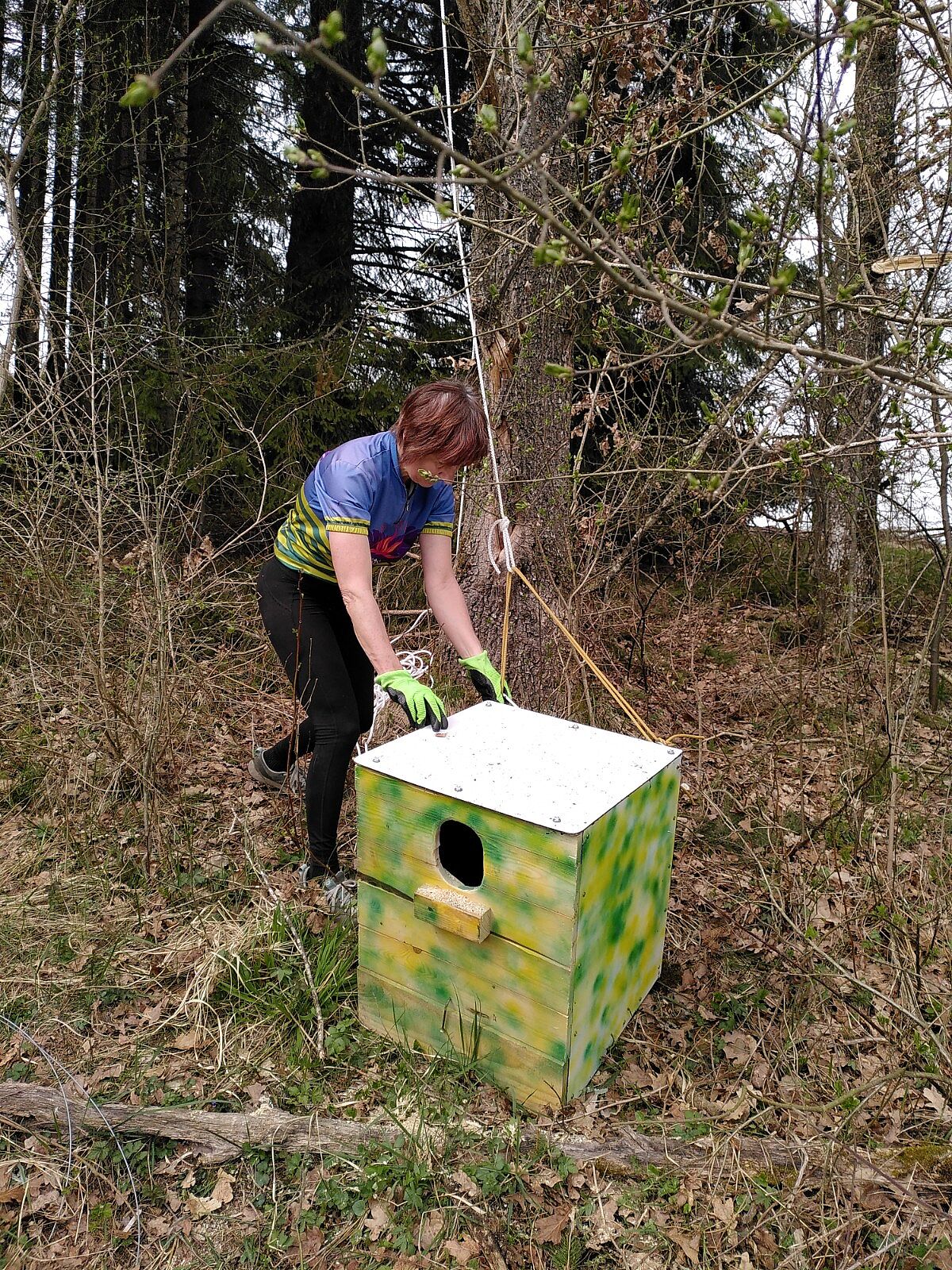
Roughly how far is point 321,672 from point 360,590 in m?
0.38

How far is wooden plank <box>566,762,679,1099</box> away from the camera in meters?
1.91

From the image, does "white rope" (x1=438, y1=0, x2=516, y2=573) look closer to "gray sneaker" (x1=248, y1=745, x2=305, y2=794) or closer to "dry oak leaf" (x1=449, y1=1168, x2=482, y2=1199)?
"gray sneaker" (x1=248, y1=745, x2=305, y2=794)

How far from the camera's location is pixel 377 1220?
182 centimetres

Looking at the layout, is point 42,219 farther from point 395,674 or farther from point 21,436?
point 395,674

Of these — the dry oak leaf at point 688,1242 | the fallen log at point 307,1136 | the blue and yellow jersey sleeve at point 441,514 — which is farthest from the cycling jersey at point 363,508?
the dry oak leaf at point 688,1242

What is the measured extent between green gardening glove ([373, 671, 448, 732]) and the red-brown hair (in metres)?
0.62

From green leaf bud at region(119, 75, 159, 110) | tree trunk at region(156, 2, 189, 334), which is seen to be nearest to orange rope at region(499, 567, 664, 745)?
green leaf bud at region(119, 75, 159, 110)

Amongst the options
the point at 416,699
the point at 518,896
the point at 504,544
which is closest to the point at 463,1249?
the point at 518,896

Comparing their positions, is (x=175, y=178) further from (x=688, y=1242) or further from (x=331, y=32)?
(x=688, y=1242)

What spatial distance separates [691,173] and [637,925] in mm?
5213

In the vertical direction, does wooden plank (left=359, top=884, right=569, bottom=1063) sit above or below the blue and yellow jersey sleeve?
below

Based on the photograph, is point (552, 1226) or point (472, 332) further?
point (472, 332)

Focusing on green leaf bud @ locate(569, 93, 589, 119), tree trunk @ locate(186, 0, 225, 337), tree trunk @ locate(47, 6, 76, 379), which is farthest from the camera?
tree trunk @ locate(186, 0, 225, 337)

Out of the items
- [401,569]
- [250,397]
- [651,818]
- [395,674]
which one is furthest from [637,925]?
[250,397]
